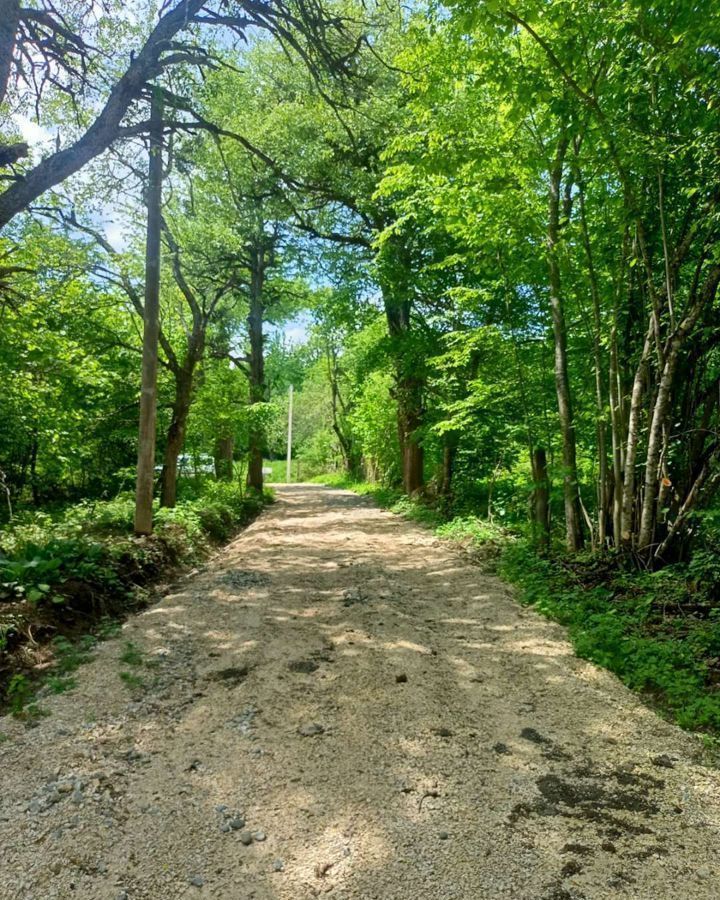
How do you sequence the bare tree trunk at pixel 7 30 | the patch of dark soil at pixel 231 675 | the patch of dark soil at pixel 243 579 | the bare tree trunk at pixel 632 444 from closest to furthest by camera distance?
the patch of dark soil at pixel 231 675
the bare tree trunk at pixel 7 30
the bare tree trunk at pixel 632 444
the patch of dark soil at pixel 243 579

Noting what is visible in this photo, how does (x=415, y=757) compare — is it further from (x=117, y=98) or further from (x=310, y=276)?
(x=310, y=276)

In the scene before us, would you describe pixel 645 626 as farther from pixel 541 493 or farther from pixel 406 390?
pixel 406 390

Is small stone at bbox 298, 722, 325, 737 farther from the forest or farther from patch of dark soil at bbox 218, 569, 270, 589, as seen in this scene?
patch of dark soil at bbox 218, 569, 270, 589

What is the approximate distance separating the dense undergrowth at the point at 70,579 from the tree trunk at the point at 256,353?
786 cm

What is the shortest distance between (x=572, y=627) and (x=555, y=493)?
493cm

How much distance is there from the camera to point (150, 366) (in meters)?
7.31

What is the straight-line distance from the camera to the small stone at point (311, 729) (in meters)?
2.94

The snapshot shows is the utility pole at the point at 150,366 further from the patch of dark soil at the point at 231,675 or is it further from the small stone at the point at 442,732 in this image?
the small stone at the point at 442,732

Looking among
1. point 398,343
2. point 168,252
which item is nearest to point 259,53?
point 168,252

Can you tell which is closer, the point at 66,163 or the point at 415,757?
the point at 415,757

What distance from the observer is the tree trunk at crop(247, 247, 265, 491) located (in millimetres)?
15977

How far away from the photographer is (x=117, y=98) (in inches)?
206

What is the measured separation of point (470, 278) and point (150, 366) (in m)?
6.67

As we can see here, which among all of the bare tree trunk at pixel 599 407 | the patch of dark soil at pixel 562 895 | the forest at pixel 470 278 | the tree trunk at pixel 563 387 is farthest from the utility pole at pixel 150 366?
the patch of dark soil at pixel 562 895
